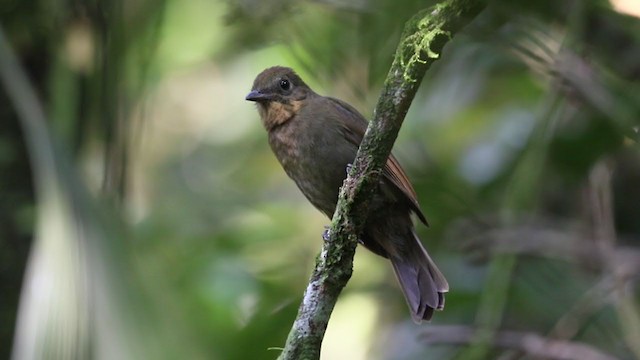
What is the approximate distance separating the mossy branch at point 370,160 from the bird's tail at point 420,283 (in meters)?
1.22

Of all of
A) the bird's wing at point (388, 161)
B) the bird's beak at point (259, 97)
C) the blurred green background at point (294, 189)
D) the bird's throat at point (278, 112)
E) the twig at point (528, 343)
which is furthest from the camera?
the bird's beak at point (259, 97)

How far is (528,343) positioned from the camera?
392 centimetres

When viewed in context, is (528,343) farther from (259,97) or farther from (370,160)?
(370,160)

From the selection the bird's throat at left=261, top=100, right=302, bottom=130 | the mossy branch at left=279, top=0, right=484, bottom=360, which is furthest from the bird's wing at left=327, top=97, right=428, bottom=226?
the mossy branch at left=279, top=0, right=484, bottom=360

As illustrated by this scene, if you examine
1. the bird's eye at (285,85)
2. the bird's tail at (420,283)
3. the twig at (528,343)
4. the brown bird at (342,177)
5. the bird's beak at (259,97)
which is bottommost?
the twig at (528,343)

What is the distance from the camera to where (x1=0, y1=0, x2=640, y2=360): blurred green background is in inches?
86.3

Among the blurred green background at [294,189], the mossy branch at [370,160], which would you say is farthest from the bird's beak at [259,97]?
the mossy branch at [370,160]

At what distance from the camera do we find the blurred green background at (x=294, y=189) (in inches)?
86.3

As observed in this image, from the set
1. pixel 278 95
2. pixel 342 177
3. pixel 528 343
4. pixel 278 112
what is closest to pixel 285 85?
pixel 278 95

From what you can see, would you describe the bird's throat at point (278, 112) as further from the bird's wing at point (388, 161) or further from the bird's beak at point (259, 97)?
the bird's wing at point (388, 161)

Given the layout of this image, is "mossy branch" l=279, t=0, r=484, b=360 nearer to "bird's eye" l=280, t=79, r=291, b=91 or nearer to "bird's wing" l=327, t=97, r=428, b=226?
"bird's wing" l=327, t=97, r=428, b=226

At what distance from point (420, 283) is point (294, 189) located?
110 inches

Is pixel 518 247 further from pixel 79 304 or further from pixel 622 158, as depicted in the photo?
pixel 79 304

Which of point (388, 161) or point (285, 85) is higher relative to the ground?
point (285, 85)
